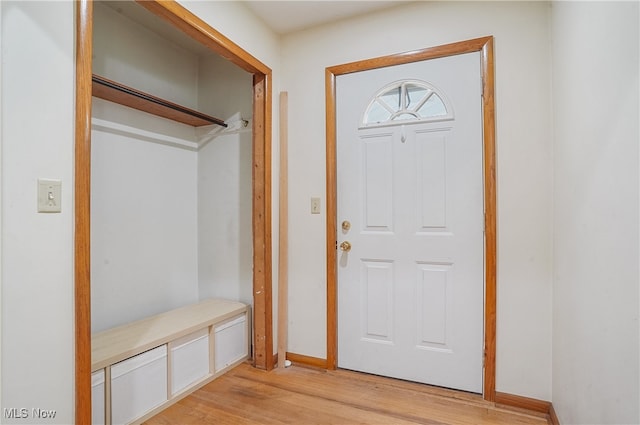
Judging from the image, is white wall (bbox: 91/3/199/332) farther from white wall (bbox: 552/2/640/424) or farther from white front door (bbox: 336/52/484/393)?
white wall (bbox: 552/2/640/424)

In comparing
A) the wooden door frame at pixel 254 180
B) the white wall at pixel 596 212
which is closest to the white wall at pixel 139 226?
the wooden door frame at pixel 254 180

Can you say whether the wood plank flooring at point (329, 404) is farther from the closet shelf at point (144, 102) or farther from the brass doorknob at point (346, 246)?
the closet shelf at point (144, 102)

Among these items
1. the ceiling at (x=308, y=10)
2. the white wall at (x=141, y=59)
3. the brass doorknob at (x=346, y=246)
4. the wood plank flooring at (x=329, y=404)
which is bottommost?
the wood plank flooring at (x=329, y=404)

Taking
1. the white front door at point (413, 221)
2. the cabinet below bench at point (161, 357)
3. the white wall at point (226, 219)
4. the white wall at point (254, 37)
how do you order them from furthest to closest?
the white wall at point (226, 219)
the white front door at point (413, 221)
the white wall at point (254, 37)
the cabinet below bench at point (161, 357)

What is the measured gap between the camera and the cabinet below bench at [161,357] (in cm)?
157

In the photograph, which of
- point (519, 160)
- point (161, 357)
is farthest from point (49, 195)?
point (519, 160)

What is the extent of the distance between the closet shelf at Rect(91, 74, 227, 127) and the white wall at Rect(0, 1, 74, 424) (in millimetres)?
663

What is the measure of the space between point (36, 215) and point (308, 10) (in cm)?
188

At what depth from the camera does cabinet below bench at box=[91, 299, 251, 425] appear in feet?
5.14

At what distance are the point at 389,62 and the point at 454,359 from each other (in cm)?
186

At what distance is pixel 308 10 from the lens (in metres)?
2.14

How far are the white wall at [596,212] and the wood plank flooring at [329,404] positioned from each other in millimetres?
428

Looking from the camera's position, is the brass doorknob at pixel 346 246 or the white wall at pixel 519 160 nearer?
the white wall at pixel 519 160

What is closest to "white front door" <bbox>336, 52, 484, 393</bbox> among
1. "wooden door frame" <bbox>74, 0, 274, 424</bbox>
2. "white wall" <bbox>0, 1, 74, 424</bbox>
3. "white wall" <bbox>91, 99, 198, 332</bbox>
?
"wooden door frame" <bbox>74, 0, 274, 424</bbox>
